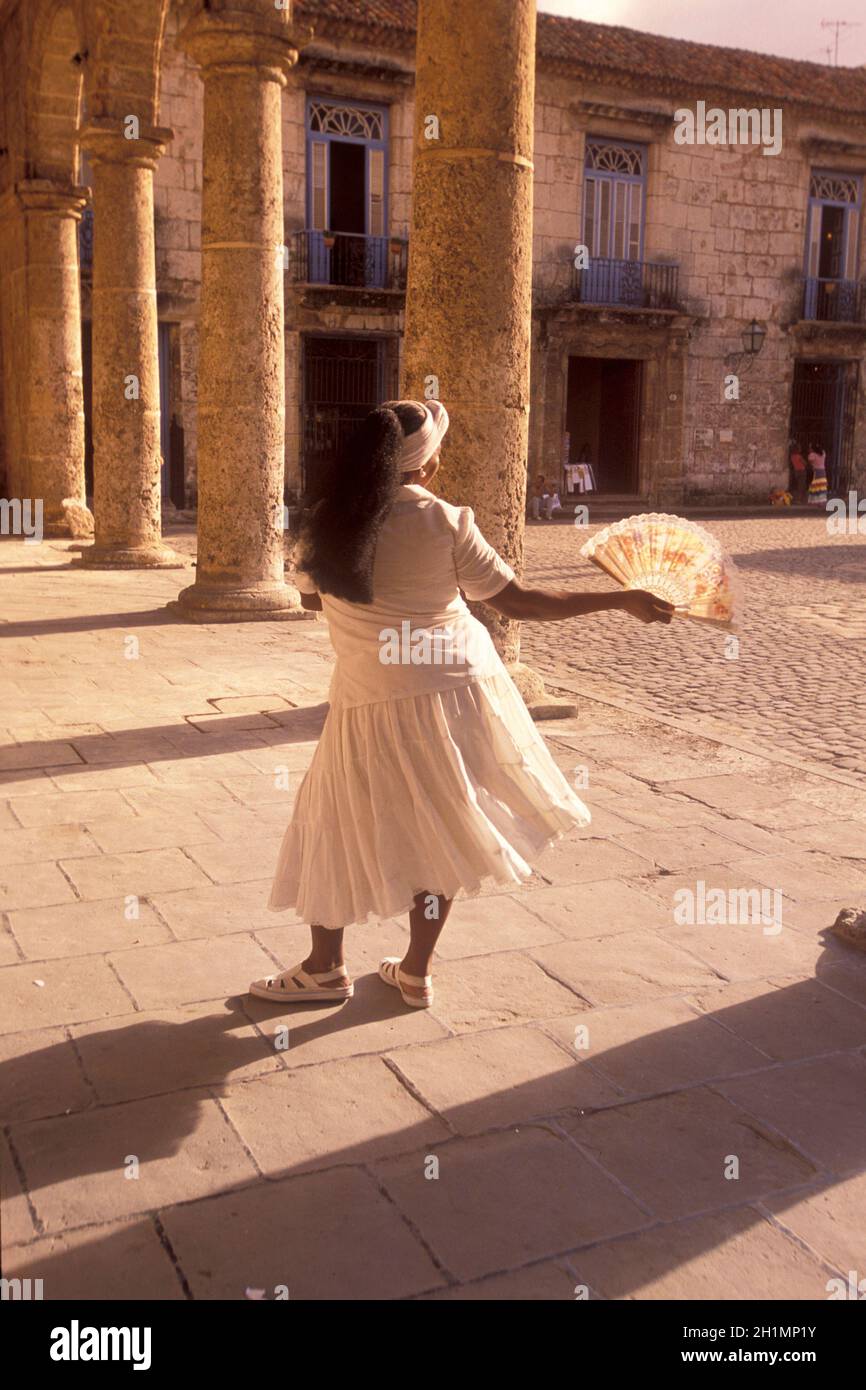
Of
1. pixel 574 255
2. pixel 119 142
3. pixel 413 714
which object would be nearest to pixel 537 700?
pixel 413 714

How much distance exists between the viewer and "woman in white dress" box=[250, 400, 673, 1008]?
3021mm

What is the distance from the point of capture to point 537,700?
263 inches

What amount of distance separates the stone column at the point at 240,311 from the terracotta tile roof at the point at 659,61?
12812mm

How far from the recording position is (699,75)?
80.3ft

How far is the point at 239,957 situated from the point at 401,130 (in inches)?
823

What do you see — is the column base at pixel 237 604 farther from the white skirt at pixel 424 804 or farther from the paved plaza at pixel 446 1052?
the white skirt at pixel 424 804

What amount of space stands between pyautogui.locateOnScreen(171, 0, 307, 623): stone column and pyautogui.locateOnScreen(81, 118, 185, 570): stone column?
2720 millimetres

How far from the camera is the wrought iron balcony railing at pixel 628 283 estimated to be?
2411 centimetres

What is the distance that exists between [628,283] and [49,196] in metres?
13.1

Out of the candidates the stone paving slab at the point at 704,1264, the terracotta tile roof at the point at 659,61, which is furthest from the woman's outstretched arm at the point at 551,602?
the terracotta tile roof at the point at 659,61

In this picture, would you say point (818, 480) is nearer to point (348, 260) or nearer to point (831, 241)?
point (831, 241)

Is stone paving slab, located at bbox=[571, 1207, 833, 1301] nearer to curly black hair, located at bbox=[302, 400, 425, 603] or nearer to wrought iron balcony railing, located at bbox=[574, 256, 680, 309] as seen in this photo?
curly black hair, located at bbox=[302, 400, 425, 603]

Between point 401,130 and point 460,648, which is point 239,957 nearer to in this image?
point 460,648
